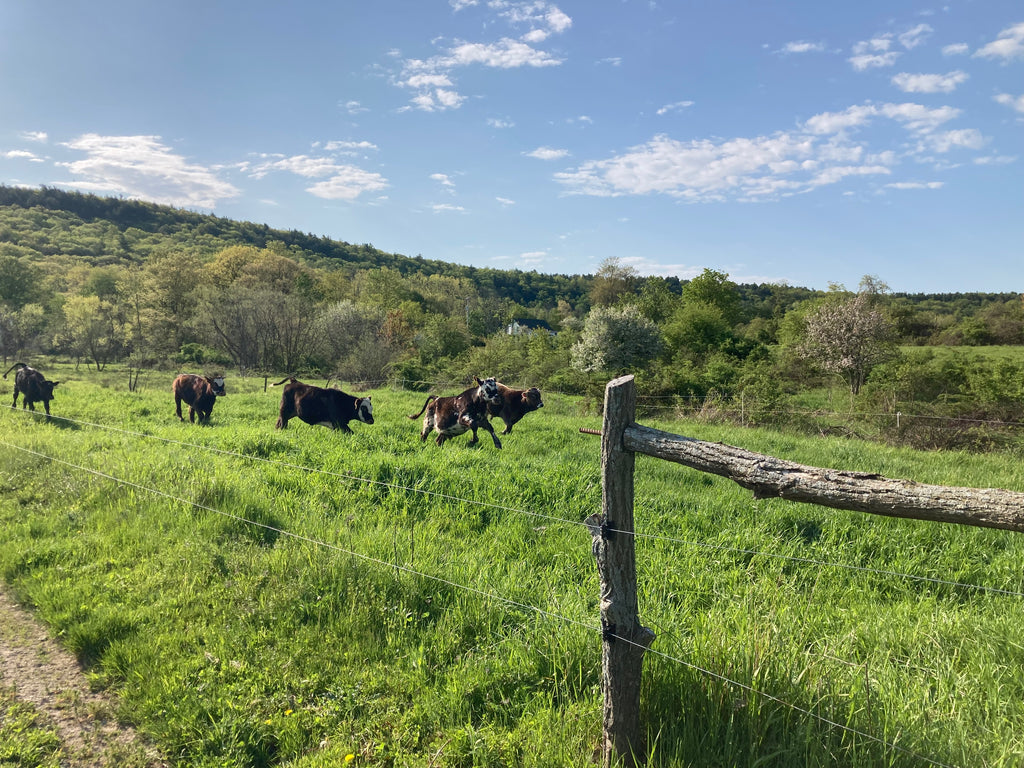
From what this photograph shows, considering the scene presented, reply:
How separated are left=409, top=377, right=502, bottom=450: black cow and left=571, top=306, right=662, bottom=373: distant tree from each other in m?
28.4

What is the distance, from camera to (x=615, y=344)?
39875 millimetres

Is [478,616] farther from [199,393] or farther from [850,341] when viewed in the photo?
[850,341]

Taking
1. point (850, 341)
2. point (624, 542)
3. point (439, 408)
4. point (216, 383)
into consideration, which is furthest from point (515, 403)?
point (850, 341)

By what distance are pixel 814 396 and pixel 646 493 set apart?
28.2 metres

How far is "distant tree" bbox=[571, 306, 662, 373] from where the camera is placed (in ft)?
129

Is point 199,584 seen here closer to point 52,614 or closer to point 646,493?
point 52,614

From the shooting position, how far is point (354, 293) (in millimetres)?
57281

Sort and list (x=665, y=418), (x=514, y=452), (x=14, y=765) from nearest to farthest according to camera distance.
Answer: (x=14, y=765), (x=514, y=452), (x=665, y=418)

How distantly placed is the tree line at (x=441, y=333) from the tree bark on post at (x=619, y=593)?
19432 millimetres

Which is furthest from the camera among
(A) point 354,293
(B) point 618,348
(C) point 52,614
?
(A) point 354,293

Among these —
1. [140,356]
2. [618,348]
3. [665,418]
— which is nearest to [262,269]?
[140,356]

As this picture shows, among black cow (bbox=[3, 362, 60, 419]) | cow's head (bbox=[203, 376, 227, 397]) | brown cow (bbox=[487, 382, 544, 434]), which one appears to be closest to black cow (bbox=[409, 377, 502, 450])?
brown cow (bbox=[487, 382, 544, 434])

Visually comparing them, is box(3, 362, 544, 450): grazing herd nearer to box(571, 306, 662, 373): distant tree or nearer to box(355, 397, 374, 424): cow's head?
box(355, 397, 374, 424): cow's head

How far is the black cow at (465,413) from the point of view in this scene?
1085 centimetres
